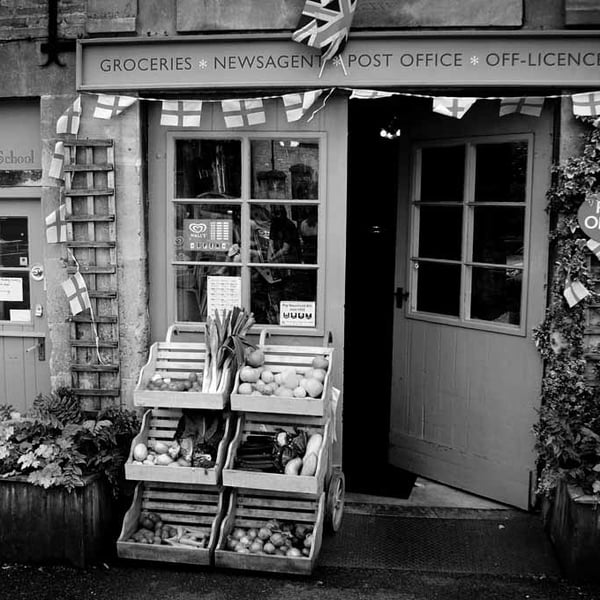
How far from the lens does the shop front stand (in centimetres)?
526

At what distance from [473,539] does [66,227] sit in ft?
12.1

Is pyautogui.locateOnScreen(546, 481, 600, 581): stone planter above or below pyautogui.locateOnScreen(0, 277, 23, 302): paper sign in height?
below

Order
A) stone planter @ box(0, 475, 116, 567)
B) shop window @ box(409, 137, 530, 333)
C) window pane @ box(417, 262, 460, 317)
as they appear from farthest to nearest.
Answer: window pane @ box(417, 262, 460, 317), shop window @ box(409, 137, 530, 333), stone planter @ box(0, 475, 116, 567)

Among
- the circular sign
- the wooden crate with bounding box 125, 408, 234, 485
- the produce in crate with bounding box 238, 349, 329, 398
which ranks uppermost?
the circular sign

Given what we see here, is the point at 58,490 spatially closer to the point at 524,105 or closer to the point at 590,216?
the point at 590,216

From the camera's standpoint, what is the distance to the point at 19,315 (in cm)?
608

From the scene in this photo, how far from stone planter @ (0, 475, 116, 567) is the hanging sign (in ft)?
6.07

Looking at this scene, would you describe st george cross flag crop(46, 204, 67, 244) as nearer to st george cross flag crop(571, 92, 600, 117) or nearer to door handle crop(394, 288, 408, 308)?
door handle crop(394, 288, 408, 308)

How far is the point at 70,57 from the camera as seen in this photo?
220 inches

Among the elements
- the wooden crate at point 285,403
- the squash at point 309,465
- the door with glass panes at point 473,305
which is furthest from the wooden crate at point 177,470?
the door with glass panes at point 473,305

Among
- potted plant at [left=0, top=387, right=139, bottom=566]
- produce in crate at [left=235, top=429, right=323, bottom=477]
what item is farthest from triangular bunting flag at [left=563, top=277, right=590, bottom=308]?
potted plant at [left=0, top=387, right=139, bottom=566]

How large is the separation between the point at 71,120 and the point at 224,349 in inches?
81.3

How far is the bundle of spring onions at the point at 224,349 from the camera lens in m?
5.01

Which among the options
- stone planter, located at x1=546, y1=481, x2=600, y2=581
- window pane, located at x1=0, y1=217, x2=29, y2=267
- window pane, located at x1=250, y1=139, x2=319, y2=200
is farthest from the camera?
window pane, located at x1=0, y1=217, x2=29, y2=267
